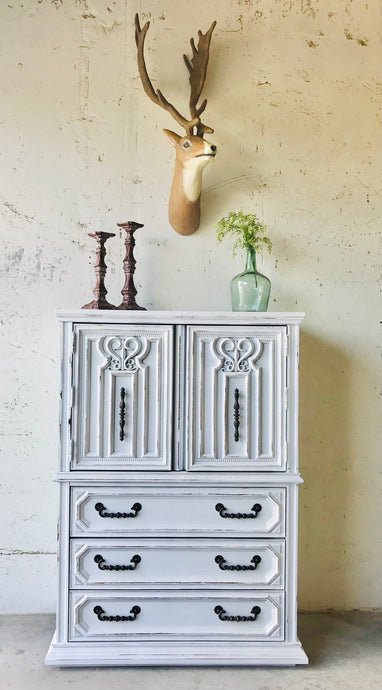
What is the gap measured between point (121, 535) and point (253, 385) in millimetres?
820

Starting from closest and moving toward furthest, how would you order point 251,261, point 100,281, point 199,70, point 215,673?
point 215,673 < point 100,281 < point 251,261 < point 199,70

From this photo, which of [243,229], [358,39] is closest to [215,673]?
[243,229]

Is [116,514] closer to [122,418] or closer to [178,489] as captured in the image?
[178,489]

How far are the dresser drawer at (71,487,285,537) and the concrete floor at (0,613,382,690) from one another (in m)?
0.54

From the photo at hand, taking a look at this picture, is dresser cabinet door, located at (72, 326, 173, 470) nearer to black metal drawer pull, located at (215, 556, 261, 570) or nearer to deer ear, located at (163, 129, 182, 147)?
black metal drawer pull, located at (215, 556, 261, 570)

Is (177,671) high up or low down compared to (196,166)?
down

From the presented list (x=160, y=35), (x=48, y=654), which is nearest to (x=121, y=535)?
(x=48, y=654)

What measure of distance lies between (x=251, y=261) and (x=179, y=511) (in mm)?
1164

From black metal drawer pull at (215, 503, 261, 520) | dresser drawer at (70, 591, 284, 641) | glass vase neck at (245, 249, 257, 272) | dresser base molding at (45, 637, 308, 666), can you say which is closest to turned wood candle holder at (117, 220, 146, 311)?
glass vase neck at (245, 249, 257, 272)

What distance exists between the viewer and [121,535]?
234 cm

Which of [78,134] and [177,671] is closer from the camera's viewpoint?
[177,671]

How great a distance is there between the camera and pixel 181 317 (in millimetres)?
2354

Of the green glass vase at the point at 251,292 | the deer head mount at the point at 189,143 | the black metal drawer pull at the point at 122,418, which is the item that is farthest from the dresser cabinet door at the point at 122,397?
the deer head mount at the point at 189,143

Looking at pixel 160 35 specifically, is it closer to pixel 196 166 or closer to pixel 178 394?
pixel 196 166
